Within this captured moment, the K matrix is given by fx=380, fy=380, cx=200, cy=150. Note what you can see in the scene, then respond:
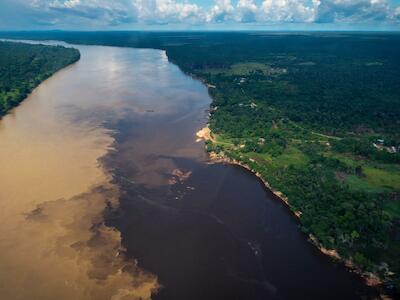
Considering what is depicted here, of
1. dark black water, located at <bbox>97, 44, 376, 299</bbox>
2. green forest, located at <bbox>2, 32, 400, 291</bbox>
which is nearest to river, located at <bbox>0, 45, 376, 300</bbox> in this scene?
dark black water, located at <bbox>97, 44, 376, 299</bbox>

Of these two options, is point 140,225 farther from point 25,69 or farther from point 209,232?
point 25,69

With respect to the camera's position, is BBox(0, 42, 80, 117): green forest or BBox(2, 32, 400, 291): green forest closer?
BBox(2, 32, 400, 291): green forest

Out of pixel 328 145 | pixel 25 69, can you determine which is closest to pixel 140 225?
pixel 328 145

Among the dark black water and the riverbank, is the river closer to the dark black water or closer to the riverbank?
the dark black water

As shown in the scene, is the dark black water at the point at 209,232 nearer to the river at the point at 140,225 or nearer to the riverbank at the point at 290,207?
the river at the point at 140,225

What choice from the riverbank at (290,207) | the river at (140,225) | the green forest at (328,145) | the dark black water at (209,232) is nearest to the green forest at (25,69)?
the river at (140,225)

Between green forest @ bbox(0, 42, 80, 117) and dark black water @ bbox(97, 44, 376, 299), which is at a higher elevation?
dark black water @ bbox(97, 44, 376, 299)
